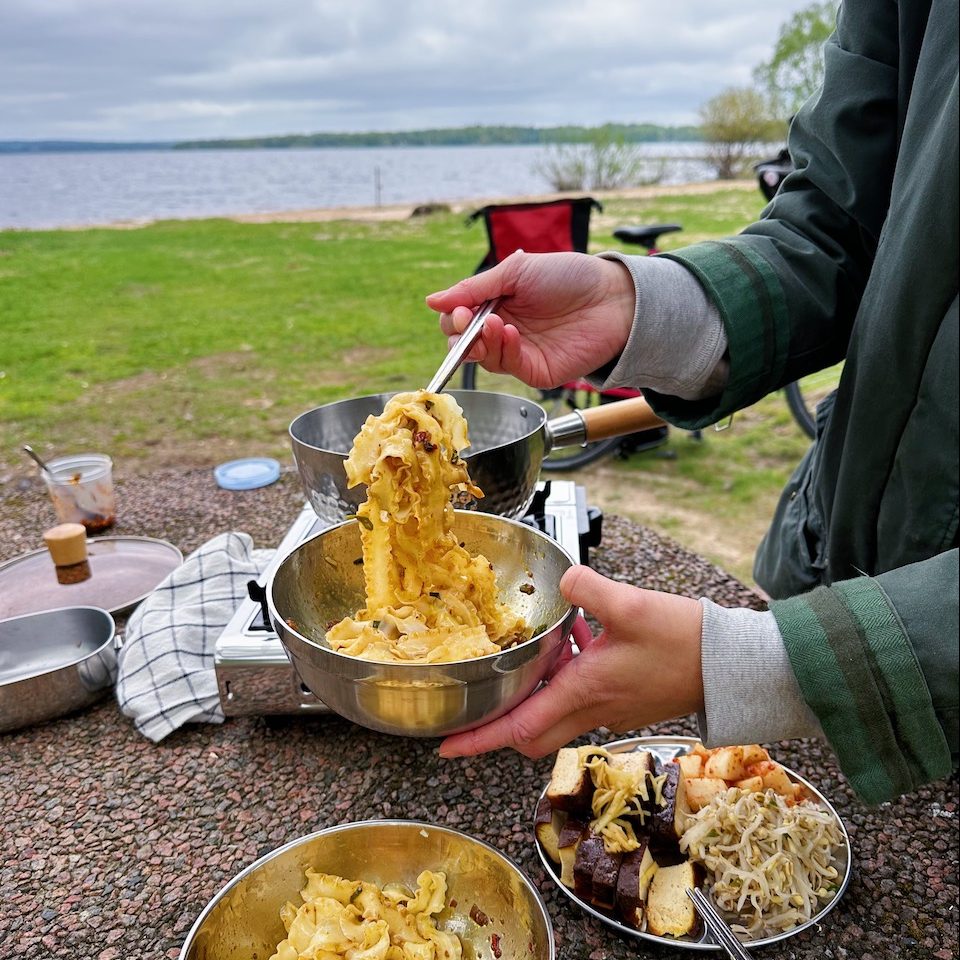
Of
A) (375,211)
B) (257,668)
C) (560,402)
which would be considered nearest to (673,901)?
(257,668)

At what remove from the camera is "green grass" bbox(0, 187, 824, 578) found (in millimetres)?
5555

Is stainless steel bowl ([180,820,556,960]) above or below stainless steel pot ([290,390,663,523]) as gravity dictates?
below

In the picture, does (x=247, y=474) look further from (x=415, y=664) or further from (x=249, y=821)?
(x=415, y=664)

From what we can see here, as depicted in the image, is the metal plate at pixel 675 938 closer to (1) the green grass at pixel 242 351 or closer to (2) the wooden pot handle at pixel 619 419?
(2) the wooden pot handle at pixel 619 419

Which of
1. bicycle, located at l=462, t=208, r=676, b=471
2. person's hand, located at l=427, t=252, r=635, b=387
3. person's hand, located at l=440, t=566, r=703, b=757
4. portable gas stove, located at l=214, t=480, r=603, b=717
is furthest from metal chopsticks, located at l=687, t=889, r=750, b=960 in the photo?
bicycle, located at l=462, t=208, r=676, b=471

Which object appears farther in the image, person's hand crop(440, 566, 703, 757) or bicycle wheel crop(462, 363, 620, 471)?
bicycle wheel crop(462, 363, 620, 471)

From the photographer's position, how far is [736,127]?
2784cm

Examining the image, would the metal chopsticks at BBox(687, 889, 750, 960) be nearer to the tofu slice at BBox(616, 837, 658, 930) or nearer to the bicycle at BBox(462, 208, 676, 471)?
the tofu slice at BBox(616, 837, 658, 930)

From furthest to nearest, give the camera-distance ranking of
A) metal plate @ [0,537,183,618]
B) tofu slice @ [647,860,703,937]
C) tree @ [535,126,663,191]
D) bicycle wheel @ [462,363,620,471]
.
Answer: tree @ [535,126,663,191] → bicycle wheel @ [462,363,620,471] → metal plate @ [0,537,183,618] → tofu slice @ [647,860,703,937]

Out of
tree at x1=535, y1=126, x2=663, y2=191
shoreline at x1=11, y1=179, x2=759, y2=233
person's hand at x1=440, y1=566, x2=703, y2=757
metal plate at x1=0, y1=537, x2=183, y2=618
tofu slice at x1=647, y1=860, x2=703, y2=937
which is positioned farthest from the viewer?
tree at x1=535, y1=126, x2=663, y2=191

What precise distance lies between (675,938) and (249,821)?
105 centimetres

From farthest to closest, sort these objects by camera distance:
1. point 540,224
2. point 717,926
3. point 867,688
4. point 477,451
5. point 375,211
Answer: point 375,211
point 540,224
point 477,451
point 717,926
point 867,688

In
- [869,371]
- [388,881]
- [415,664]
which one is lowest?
[388,881]

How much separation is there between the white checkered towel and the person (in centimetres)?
115
